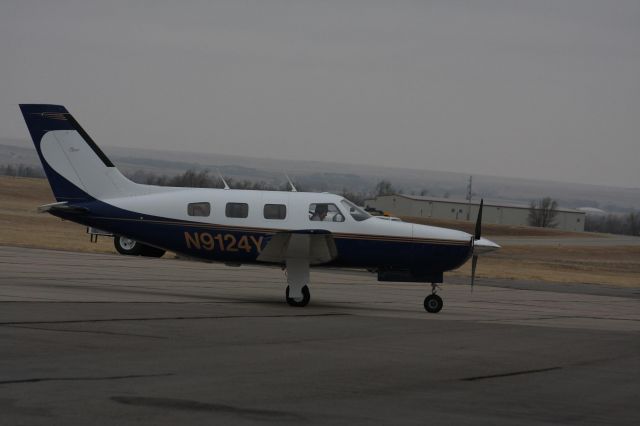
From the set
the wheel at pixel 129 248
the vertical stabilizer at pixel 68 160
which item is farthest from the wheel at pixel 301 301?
the wheel at pixel 129 248

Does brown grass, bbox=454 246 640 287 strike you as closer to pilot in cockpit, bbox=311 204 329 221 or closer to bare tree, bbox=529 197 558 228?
pilot in cockpit, bbox=311 204 329 221

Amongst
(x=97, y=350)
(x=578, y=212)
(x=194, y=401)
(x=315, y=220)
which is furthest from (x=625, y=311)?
(x=578, y=212)

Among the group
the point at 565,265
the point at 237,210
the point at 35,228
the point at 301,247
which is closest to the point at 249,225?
the point at 237,210

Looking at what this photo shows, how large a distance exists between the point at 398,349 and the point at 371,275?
76.6 ft

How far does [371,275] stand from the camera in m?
38.5

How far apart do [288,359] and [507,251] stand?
64.2 metres

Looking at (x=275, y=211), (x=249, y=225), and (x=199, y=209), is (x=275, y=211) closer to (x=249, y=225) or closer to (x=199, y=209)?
(x=249, y=225)

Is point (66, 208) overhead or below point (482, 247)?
overhead

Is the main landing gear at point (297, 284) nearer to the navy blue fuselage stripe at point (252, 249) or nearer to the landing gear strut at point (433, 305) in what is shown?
the navy blue fuselage stripe at point (252, 249)

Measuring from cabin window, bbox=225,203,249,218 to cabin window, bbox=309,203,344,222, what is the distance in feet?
4.77

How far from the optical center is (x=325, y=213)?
22.5 metres

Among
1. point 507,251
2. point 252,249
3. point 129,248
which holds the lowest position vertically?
point 507,251

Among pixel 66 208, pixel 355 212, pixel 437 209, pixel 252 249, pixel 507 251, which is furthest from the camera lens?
pixel 437 209

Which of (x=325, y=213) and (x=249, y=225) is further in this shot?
(x=325, y=213)
